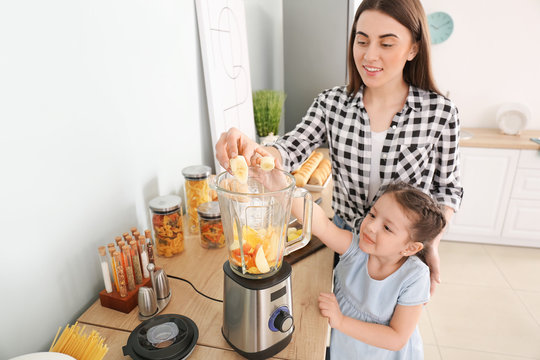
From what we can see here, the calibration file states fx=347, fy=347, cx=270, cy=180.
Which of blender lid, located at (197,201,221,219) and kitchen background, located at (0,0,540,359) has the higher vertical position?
kitchen background, located at (0,0,540,359)

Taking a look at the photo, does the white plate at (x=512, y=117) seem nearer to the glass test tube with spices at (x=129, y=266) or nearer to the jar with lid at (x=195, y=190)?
the jar with lid at (x=195, y=190)

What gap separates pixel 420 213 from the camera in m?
0.87

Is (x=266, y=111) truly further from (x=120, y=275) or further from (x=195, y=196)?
(x=120, y=275)

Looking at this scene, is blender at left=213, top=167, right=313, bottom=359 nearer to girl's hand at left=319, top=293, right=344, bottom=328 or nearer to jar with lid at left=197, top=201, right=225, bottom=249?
girl's hand at left=319, top=293, right=344, bottom=328

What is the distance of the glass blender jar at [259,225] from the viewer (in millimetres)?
709

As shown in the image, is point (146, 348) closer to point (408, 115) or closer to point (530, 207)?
point (408, 115)

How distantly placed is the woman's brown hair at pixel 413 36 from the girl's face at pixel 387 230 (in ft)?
1.34

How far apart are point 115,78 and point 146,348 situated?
0.66 m

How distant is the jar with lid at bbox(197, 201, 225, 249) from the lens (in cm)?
108

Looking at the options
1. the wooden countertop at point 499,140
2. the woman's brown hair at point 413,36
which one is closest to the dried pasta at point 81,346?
the woman's brown hair at point 413,36

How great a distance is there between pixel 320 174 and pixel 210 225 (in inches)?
29.6

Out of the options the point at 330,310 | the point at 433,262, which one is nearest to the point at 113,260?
the point at 330,310

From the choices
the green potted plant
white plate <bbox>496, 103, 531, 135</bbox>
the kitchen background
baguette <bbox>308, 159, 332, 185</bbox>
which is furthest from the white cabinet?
the kitchen background

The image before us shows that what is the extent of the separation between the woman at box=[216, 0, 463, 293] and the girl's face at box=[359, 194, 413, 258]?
175 millimetres
